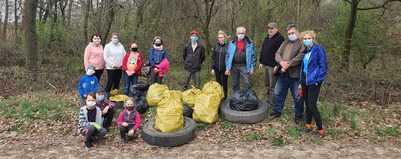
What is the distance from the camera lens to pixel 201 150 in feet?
16.1

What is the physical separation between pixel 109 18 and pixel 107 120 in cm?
628

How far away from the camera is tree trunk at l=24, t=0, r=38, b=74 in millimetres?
9625

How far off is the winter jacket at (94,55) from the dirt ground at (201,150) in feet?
6.15

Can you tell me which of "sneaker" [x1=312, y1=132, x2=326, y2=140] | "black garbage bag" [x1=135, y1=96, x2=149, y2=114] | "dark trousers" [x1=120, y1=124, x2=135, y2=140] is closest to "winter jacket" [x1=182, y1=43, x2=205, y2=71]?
"black garbage bag" [x1=135, y1=96, x2=149, y2=114]

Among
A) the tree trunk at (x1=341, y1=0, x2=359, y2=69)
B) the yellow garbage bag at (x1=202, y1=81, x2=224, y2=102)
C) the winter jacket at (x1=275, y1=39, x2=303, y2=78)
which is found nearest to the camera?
the winter jacket at (x1=275, y1=39, x2=303, y2=78)

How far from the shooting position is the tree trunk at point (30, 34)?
31.6 ft

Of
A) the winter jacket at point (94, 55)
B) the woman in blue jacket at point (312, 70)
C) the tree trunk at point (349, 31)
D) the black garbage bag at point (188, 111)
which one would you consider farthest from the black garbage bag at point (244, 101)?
the tree trunk at point (349, 31)

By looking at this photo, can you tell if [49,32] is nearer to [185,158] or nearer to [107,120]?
[107,120]

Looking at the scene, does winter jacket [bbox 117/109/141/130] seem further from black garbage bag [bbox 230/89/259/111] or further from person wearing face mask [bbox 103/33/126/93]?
black garbage bag [bbox 230/89/259/111]

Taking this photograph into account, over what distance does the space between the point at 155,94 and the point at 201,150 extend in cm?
196

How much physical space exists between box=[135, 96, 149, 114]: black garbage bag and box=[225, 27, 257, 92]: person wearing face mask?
1.85 m

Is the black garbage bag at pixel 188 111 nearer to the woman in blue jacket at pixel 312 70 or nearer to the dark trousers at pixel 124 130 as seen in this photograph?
the dark trousers at pixel 124 130

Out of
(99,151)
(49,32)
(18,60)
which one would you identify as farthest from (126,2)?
(99,151)

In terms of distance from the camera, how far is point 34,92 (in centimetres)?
838
